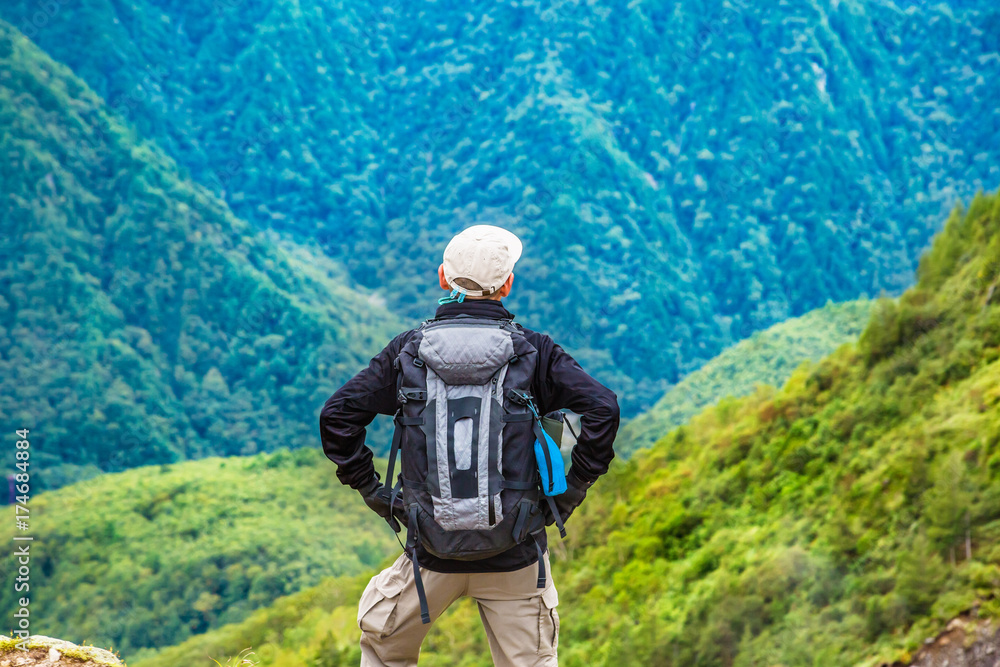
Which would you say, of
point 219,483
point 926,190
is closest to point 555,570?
point 219,483

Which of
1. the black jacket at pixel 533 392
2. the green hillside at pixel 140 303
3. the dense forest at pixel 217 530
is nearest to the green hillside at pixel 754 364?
the dense forest at pixel 217 530

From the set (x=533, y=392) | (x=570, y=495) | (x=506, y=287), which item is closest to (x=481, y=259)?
(x=506, y=287)

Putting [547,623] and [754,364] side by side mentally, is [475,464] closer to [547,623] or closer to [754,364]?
[547,623]

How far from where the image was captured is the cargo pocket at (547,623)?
330 cm

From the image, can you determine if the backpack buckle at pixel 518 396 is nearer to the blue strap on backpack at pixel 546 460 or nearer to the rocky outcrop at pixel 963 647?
the blue strap on backpack at pixel 546 460

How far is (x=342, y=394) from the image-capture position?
3279mm

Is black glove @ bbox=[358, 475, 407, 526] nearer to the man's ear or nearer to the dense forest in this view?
the man's ear

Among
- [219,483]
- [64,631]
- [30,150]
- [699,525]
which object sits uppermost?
[30,150]

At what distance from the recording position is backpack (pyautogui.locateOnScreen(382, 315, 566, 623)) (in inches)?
125

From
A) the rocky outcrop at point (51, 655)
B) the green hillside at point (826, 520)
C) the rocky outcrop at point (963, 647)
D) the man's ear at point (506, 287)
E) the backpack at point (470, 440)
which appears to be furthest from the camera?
the green hillside at point (826, 520)

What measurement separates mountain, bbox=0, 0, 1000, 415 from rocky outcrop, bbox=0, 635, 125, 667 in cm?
10837

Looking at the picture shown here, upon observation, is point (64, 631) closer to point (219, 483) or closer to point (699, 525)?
point (219, 483)

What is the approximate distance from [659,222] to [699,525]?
104582mm

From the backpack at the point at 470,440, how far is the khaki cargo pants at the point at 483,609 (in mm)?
77
